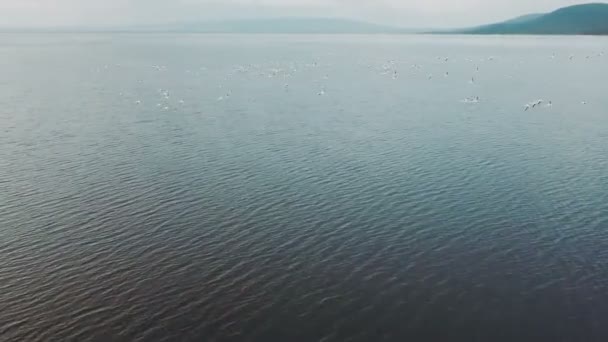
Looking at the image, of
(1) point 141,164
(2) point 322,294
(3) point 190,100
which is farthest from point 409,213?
(3) point 190,100

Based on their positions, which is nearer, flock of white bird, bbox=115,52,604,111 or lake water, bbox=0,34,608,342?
lake water, bbox=0,34,608,342

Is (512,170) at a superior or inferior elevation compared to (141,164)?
inferior

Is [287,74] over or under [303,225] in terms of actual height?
over

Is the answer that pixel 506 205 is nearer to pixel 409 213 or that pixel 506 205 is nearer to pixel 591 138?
pixel 409 213

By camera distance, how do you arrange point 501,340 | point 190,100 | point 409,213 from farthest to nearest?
point 190,100
point 409,213
point 501,340

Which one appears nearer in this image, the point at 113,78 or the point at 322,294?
the point at 322,294

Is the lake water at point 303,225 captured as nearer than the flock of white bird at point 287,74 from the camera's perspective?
Yes

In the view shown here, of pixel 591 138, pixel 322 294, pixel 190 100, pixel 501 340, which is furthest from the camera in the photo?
pixel 190 100

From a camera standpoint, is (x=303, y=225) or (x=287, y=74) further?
(x=287, y=74)
